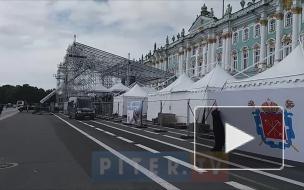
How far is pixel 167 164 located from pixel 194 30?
222ft

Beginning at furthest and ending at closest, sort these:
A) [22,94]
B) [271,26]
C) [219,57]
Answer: [22,94]
[219,57]
[271,26]

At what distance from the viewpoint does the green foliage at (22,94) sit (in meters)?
154

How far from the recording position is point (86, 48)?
7912 centimetres

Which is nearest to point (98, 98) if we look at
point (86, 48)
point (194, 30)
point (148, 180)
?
point (86, 48)

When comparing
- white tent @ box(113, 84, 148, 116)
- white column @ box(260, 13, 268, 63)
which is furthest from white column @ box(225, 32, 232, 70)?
white tent @ box(113, 84, 148, 116)

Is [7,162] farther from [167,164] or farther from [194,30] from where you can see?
[194,30]

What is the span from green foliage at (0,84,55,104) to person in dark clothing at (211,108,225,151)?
462 feet

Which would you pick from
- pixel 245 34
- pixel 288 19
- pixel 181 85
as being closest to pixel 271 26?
pixel 288 19

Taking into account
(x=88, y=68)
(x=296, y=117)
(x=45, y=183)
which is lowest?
(x=45, y=183)

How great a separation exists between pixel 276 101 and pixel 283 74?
8.54 ft

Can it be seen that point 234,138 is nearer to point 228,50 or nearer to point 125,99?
point 125,99
